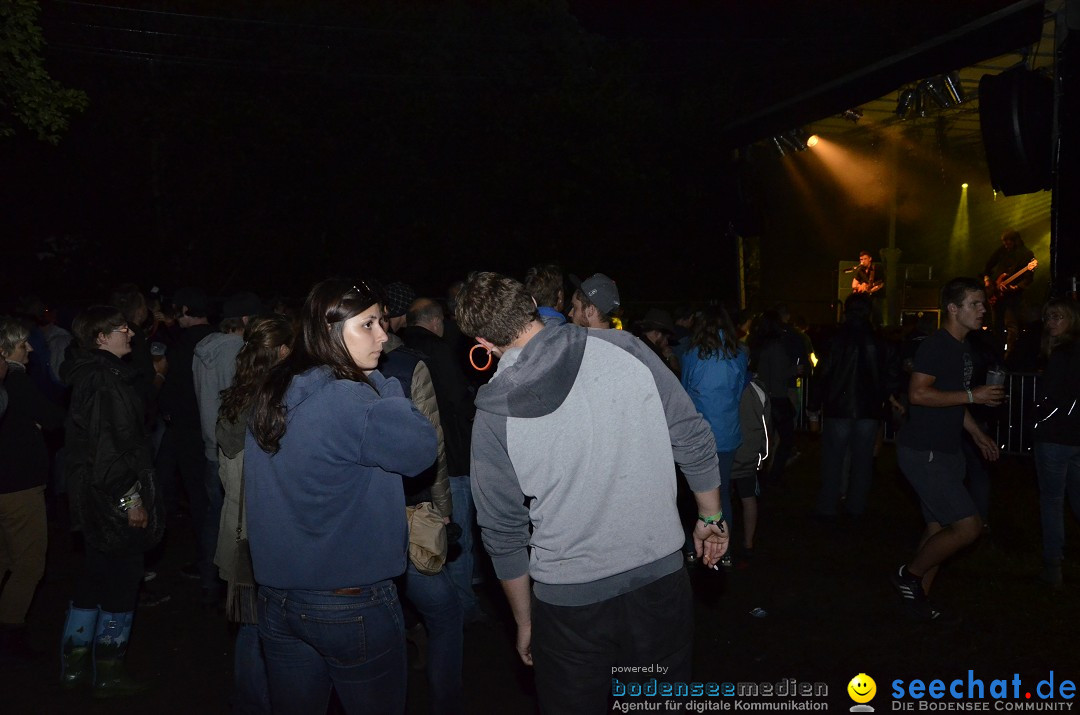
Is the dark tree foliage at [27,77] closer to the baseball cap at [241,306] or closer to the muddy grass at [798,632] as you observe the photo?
the muddy grass at [798,632]

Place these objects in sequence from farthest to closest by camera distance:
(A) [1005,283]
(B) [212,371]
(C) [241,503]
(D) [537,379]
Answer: (A) [1005,283] < (B) [212,371] < (C) [241,503] < (D) [537,379]

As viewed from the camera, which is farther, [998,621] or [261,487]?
[998,621]

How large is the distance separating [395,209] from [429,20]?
233 inches

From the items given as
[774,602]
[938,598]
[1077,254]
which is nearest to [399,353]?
[774,602]

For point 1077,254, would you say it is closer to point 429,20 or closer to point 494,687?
point 494,687

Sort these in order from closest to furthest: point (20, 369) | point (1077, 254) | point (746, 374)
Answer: point (20, 369)
point (746, 374)
point (1077, 254)

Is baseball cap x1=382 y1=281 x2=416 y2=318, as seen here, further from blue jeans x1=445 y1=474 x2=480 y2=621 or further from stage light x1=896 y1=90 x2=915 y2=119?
stage light x1=896 y1=90 x2=915 y2=119

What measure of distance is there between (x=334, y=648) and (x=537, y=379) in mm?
1036

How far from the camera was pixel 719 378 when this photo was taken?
6078 mm

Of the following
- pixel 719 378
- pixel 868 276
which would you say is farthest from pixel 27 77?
pixel 868 276

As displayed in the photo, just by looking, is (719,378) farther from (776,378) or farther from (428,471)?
(776,378)

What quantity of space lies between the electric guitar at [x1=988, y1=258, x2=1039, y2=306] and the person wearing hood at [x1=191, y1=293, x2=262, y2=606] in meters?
11.4

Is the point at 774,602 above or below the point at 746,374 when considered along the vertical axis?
below

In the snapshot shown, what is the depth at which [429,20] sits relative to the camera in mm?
25766
